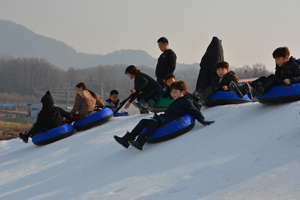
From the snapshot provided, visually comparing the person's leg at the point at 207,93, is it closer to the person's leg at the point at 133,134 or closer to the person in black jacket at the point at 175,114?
the person in black jacket at the point at 175,114

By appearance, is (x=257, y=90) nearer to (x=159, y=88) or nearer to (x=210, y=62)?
(x=210, y=62)

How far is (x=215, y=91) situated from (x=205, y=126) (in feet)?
6.95

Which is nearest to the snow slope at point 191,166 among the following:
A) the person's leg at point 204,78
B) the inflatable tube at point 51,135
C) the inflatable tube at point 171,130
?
the inflatable tube at point 171,130

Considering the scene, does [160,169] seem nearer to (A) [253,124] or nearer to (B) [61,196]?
(B) [61,196]

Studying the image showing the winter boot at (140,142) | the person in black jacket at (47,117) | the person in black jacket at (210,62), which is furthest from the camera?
the person in black jacket at (210,62)

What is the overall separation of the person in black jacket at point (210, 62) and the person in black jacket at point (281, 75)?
8.29 feet

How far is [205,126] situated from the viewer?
17.6 feet

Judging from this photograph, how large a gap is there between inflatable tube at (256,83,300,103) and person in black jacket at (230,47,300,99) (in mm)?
75

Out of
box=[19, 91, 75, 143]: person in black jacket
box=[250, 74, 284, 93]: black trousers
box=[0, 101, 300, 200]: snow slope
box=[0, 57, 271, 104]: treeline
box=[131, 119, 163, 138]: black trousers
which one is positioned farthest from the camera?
A: box=[0, 57, 271, 104]: treeline

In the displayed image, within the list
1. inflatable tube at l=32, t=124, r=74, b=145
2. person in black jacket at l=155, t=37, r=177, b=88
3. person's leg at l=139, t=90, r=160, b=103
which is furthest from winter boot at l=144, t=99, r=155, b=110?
inflatable tube at l=32, t=124, r=74, b=145

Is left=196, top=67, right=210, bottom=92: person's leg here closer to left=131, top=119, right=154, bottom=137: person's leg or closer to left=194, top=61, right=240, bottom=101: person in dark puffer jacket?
left=194, top=61, right=240, bottom=101: person in dark puffer jacket

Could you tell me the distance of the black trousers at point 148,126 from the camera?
5043 millimetres

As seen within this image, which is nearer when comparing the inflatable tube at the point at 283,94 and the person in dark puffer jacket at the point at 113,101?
the inflatable tube at the point at 283,94

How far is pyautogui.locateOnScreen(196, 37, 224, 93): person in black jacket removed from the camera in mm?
7877
